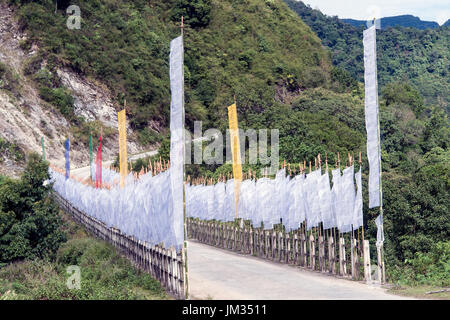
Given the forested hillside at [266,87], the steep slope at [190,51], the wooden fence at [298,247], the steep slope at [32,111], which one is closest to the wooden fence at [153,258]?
the wooden fence at [298,247]

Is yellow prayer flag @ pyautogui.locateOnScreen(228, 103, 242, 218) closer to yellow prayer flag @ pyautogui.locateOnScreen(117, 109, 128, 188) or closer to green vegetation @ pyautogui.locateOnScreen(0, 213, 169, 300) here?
yellow prayer flag @ pyautogui.locateOnScreen(117, 109, 128, 188)

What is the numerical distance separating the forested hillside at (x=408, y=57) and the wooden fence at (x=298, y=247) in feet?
270

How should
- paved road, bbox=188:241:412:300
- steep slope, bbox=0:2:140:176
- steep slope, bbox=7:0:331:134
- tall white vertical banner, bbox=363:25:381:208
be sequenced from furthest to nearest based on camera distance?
steep slope, bbox=7:0:331:134 < steep slope, bbox=0:2:140:176 < tall white vertical banner, bbox=363:25:381:208 < paved road, bbox=188:241:412:300

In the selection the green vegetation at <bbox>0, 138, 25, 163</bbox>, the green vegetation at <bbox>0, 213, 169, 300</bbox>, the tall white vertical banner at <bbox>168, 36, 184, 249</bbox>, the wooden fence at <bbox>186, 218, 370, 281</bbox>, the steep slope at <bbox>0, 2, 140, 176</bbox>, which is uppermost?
the steep slope at <bbox>0, 2, 140, 176</bbox>

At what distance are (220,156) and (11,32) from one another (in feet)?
106

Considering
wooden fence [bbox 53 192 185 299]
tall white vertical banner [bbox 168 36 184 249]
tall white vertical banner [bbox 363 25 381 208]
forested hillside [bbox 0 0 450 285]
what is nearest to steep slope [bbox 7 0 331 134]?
forested hillside [bbox 0 0 450 285]

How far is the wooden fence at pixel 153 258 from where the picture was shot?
13.4 m

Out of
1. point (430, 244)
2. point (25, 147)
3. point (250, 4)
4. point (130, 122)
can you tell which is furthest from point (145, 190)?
point (250, 4)

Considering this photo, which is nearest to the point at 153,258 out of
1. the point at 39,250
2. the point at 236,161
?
the point at 39,250

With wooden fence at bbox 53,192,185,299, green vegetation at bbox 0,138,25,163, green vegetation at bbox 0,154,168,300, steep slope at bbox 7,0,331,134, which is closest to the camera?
wooden fence at bbox 53,192,185,299

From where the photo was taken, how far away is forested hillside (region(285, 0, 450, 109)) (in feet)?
356

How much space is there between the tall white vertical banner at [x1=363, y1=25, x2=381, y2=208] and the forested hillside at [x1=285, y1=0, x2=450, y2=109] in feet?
290

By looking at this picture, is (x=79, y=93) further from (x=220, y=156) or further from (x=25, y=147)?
(x=220, y=156)

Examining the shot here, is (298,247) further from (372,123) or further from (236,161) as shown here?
(236,161)
